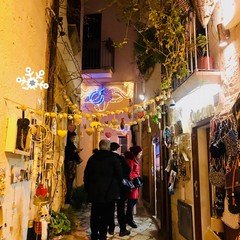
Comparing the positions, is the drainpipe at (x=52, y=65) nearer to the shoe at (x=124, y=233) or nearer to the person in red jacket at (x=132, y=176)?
the person in red jacket at (x=132, y=176)

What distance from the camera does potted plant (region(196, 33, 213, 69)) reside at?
3.06 metres

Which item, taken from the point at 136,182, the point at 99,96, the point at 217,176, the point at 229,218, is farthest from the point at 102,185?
the point at 99,96

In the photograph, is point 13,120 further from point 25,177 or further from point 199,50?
point 199,50

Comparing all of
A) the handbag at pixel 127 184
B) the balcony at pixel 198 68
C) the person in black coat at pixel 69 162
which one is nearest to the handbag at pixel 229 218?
the balcony at pixel 198 68

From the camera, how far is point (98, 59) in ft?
39.6

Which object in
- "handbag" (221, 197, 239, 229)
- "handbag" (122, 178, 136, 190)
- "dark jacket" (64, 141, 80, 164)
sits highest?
"dark jacket" (64, 141, 80, 164)

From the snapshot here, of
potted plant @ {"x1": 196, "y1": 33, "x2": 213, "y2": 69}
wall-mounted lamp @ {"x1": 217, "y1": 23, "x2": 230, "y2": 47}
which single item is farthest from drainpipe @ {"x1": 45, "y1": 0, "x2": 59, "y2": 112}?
wall-mounted lamp @ {"x1": 217, "y1": 23, "x2": 230, "y2": 47}

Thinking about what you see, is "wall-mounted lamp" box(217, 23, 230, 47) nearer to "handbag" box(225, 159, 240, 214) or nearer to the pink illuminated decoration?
"handbag" box(225, 159, 240, 214)

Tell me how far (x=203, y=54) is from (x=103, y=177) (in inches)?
97.2

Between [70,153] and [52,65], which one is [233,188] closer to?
[52,65]

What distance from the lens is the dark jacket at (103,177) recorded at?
439 centimetres

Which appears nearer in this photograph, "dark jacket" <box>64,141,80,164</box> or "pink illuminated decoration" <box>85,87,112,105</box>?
"dark jacket" <box>64,141,80,164</box>

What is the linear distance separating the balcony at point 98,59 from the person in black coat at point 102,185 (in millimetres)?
7622

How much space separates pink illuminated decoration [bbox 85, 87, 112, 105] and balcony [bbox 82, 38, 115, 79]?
130 cm
